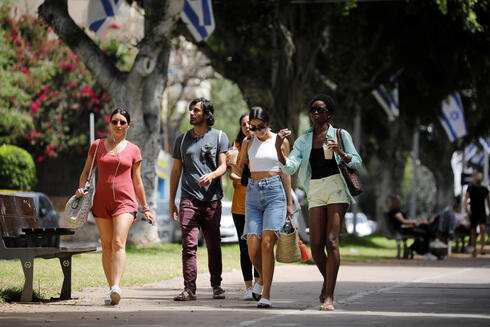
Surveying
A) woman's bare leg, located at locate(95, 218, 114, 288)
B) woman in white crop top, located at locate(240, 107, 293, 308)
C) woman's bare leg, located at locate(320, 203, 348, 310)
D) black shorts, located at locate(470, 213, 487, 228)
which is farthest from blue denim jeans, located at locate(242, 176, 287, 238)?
black shorts, located at locate(470, 213, 487, 228)

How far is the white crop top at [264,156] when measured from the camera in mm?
10352

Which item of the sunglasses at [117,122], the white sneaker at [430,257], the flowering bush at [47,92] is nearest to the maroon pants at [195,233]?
the sunglasses at [117,122]

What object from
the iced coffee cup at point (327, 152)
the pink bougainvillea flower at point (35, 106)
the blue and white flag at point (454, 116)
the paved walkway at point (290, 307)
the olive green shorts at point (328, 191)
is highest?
the pink bougainvillea flower at point (35, 106)

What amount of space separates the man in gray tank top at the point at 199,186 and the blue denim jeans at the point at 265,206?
63cm

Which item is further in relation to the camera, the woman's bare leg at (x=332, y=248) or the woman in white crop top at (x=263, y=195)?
the woman in white crop top at (x=263, y=195)

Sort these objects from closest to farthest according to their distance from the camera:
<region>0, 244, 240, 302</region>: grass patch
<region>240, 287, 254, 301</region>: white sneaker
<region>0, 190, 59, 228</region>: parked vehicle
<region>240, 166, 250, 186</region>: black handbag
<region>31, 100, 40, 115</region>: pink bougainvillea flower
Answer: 1. <region>240, 166, 250, 186</region>: black handbag
2. <region>240, 287, 254, 301</region>: white sneaker
3. <region>0, 244, 240, 302</region>: grass patch
4. <region>0, 190, 59, 228</region>: parked vehicle
5. <region>31, 100, 40, 115</region>: pink bougainvillea flower

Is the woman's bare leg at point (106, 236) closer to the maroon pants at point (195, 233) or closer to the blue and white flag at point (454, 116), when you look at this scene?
the maroon pants at point (195, 233)

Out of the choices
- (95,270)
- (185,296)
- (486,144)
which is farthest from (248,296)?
(486,144)

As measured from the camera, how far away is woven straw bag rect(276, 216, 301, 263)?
10.3 metres

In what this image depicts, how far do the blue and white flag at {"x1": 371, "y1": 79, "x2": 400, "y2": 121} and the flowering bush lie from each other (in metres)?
11.0

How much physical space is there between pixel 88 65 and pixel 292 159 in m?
12.2

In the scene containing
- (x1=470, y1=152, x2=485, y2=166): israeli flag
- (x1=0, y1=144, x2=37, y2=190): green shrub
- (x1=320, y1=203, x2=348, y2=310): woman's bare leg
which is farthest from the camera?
(x1=470, y1=152, x2=485, y2=166): israeli flag

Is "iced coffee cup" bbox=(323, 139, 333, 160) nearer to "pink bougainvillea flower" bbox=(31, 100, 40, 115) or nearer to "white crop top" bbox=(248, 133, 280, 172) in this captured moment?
"white crop top" bbox=(248, 133, 280, 172)

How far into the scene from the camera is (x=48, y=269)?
14250 mm
